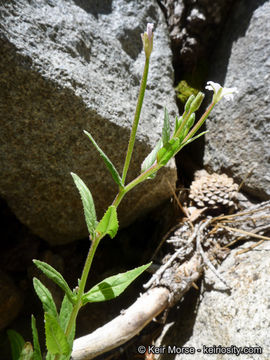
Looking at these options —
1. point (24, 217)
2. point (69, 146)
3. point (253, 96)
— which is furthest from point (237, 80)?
point (24, 217)

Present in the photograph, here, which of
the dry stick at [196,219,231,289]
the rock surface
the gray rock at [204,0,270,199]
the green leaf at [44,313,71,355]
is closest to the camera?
the green leaf at [44,313,71,355]

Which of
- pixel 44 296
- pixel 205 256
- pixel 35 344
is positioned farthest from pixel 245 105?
pixel 35 344

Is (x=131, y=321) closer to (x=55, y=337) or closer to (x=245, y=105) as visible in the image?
(x=55, y=337)

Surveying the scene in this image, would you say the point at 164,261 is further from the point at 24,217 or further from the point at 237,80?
the point at 237,80

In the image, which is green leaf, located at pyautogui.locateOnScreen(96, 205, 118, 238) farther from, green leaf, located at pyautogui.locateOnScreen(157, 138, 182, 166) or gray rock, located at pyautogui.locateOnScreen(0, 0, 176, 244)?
gray rock, located at pyautogui.locateOnScreen(0, 0, 176, 244)

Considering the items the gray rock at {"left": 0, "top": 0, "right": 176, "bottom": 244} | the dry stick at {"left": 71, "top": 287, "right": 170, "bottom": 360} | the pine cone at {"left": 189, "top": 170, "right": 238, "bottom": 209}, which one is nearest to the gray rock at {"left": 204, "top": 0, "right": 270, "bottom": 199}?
the pine cone at {"left": 189, "top": 170, "right": 238, "bottom": 209}
